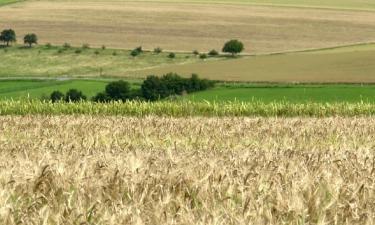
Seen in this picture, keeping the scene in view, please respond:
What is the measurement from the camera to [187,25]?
125 metres

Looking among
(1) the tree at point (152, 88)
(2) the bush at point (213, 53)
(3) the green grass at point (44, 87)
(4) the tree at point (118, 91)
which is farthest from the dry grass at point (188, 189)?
(2) the bush at point (213, 53)

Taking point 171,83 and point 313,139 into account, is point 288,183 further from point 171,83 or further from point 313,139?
point 171,83

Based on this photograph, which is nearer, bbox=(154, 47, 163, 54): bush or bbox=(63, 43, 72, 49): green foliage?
bbox=(154, 47, 163, 54): bush

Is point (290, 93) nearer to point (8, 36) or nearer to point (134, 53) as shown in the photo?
point (134, 53)

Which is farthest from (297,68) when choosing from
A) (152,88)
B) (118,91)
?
(118,91)

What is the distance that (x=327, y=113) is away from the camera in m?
27.8

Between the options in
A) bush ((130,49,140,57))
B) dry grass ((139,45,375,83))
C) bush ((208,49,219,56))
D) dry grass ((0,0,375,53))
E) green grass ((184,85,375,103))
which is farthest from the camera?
dry grass ((0,0,375,53))

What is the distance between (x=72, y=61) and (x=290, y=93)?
51943 mm

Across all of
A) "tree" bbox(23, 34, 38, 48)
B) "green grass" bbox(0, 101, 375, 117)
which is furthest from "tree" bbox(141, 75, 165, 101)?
"tree" bbox(23, 34, 38, 48)

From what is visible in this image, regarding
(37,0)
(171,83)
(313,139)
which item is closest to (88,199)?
(313,139)

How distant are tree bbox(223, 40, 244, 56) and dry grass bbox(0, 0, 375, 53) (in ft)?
7.26

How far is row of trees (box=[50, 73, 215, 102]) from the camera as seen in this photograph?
62775 mm

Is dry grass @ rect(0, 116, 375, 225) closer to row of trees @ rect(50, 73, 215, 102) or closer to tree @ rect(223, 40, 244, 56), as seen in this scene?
row of trees @ rect(50, 73, 215, 102)

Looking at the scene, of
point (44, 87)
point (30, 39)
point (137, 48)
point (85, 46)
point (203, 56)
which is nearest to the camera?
point (44, 87)
